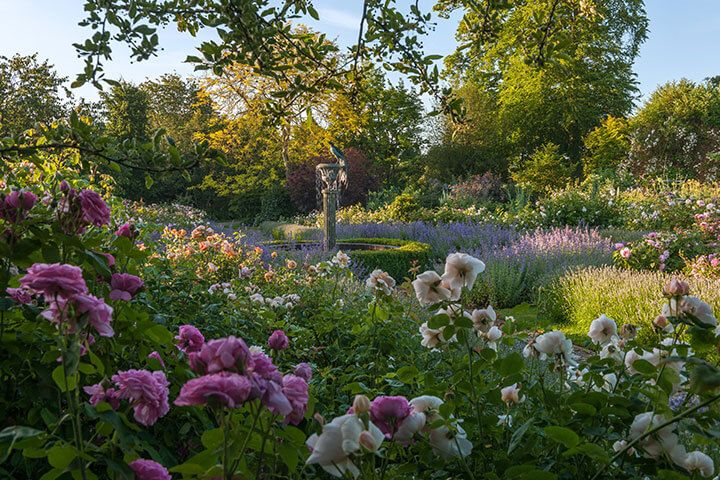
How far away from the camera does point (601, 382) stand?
1.48 m

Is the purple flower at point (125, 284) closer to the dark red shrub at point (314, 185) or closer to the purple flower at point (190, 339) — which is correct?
the purple flower at point (190, 339)

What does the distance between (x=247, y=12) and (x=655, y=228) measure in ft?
36.2

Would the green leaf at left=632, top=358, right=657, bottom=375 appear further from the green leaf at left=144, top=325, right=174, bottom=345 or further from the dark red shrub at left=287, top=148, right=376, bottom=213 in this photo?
the dark red shrub at left=287, top=148, right=376, bottom=213

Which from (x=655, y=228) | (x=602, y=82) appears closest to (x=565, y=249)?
(x=655, y=228)

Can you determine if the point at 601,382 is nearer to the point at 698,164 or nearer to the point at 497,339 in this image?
the point at 497,339

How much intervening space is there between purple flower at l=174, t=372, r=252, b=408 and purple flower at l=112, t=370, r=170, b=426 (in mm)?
289

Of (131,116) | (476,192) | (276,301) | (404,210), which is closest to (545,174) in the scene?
(476,192)

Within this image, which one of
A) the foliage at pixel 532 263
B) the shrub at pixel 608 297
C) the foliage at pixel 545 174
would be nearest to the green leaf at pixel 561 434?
the shrub at pixel 608 297

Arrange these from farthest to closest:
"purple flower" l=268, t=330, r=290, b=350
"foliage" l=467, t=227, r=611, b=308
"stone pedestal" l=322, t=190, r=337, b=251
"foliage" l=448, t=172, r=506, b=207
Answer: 1. "foliage" l=448, t=172, r=506, b=207
2. "stone pedestal" l=322, t=190, r=337, b=251
3. "foliage" l=467, t=227, r=611, b=308
4. "purple flower" l=268, t=330, r=290, b=350

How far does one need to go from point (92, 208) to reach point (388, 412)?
864 millimetres

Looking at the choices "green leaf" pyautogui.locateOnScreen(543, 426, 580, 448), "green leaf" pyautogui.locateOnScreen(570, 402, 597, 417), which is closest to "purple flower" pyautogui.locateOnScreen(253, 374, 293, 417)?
"green leaf" pyautogui.locateOnScreen(543, 426, 580, 448)

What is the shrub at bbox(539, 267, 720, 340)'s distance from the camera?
5.65 meters

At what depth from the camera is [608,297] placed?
20.1 ft

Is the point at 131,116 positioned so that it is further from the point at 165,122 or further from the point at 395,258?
the point at 395,258
